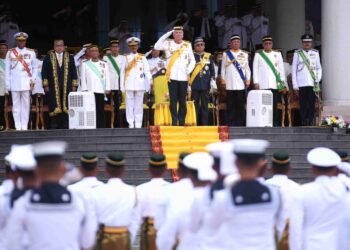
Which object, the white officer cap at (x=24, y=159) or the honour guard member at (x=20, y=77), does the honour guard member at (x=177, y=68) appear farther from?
the white officer cap at (x=24, y=159)

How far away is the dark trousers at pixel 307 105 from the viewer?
21.9 m

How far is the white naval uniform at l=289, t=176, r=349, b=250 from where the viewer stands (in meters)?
8.93

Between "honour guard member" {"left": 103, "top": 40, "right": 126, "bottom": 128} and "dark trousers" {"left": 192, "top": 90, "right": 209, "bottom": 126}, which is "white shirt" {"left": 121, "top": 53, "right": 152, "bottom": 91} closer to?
"honour guard member" {"left": 103, "top": 40, "right": 126, "bottom": 128}

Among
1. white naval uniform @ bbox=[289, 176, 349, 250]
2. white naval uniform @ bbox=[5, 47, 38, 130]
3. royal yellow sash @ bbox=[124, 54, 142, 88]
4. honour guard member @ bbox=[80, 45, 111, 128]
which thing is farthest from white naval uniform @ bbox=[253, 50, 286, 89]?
white naval uniform @ bbox=[289, 176, 349, 250]

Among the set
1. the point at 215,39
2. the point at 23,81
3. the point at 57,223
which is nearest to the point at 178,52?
the point at 23,81

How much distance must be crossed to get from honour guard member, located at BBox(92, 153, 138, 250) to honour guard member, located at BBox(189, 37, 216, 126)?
36.5 ft

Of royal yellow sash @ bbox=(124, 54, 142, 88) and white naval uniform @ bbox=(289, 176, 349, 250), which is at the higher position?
royal yellow sash @ bbox=(124, 54, 142, 88)

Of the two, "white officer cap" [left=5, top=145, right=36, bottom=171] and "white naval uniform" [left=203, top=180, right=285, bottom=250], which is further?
"white officer cap" [left=5, top=145, right=36, bottom=171]

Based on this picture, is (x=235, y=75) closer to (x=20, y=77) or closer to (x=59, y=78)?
(x=59, y=78)

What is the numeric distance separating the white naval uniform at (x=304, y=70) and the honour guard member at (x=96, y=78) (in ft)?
13.3

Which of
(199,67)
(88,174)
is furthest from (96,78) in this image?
(88,174)

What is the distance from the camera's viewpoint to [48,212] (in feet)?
24.5

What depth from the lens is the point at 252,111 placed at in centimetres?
2130

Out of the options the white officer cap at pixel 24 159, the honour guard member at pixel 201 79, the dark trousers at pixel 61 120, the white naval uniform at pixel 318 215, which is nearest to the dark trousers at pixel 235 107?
the honour guard member at pixel 201 79
